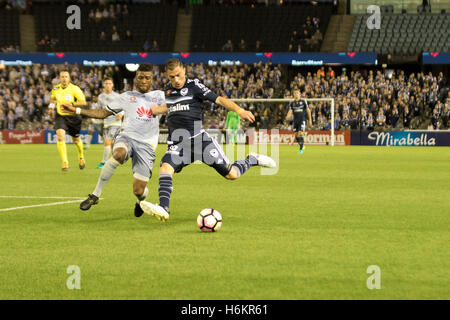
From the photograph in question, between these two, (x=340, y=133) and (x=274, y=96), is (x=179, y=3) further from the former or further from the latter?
(x=340, y=133)

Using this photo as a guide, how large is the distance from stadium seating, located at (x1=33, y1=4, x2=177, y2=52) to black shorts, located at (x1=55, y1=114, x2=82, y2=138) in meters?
25.2

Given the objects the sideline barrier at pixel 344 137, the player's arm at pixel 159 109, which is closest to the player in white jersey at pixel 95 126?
the sideline barrier at pixel 344 137

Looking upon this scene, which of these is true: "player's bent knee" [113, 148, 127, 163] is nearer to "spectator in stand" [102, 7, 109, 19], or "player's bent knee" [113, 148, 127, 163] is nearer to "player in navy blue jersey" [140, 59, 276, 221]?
"player in navy blue jersey" [140, 59, 276, 221]

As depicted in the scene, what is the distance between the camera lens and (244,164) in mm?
10078

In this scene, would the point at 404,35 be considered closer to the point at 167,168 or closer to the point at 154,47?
the point at 154,47

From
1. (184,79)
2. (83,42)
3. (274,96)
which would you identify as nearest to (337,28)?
(274,96)

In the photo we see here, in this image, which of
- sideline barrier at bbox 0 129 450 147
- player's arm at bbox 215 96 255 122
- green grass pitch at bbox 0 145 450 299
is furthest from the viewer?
sideline barrier at bbox 0 129 450 147

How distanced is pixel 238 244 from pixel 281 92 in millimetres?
32719

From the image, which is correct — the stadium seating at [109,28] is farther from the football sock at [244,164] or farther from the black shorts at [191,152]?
the black shorts at [191,152]

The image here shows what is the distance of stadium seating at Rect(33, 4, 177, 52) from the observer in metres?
43.0

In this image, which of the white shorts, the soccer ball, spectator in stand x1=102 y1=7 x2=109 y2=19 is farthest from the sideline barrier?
the soccer ball

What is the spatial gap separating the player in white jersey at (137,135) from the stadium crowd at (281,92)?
26.5 m

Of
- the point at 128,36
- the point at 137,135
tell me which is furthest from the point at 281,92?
the point at 137,135

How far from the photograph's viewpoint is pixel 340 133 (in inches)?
1407
